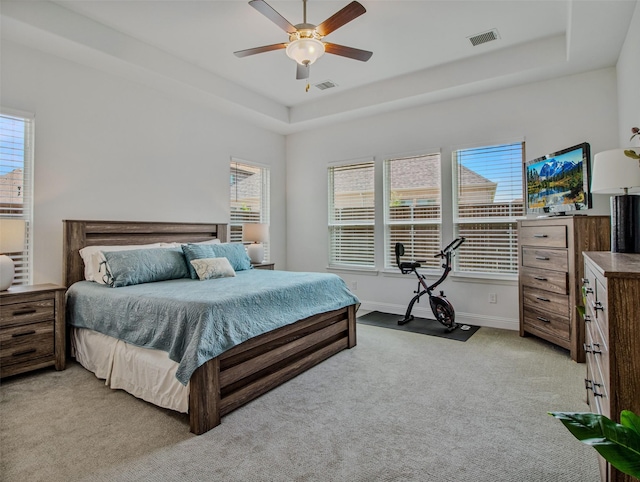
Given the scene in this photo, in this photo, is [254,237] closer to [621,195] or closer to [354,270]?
[354,270]

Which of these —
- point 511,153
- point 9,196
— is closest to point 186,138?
point 9,196

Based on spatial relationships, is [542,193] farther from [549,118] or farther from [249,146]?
[249,146]

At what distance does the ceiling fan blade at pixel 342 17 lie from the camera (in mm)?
2449

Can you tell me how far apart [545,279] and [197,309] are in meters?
3.31

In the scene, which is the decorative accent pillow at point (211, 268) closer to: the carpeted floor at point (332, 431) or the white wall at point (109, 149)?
the white wall at point (109, 149)

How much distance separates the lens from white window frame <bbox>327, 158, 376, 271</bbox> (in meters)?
5.39

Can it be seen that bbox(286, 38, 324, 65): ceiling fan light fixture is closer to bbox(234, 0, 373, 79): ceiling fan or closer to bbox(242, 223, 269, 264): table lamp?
bbox(234, 0, 373, 79): ceiling fan

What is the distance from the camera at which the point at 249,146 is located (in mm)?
5492

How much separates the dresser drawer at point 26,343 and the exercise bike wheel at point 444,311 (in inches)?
152

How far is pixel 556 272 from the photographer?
134 inches

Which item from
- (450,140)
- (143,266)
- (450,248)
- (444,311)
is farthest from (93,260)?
(450,140)

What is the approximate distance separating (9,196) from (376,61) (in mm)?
3914

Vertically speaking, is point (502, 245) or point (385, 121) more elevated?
point (385, 121)

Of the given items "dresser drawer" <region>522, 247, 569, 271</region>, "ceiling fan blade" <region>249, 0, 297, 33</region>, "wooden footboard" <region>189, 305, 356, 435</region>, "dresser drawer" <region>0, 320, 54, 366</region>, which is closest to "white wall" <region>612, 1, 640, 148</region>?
"dresser drawer" <region>522, 247, 569, 271</region>
